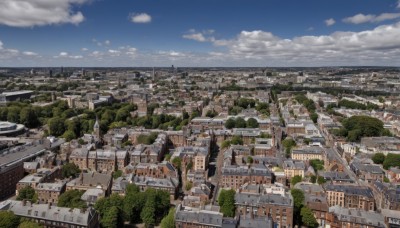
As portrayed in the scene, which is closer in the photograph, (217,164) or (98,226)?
(98,226)

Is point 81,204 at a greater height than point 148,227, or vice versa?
point 81,204

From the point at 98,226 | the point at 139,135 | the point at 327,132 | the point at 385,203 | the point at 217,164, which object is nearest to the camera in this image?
the point at 98,226

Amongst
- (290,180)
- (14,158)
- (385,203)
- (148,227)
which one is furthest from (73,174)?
(385,203)

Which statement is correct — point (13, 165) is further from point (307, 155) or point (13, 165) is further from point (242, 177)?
point (307, 155)

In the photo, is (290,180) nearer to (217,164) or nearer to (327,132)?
(217,164)

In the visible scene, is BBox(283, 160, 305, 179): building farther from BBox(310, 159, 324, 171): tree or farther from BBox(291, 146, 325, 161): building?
BBox(291, 146, 325, 161): building

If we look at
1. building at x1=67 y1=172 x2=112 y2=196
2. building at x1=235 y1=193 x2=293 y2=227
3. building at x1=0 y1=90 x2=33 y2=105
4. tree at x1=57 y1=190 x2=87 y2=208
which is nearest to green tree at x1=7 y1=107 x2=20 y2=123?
building at x1=0 y1=90 x2=33 y2=105

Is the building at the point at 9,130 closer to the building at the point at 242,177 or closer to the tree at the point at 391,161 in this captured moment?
the building at the point at 242,177
